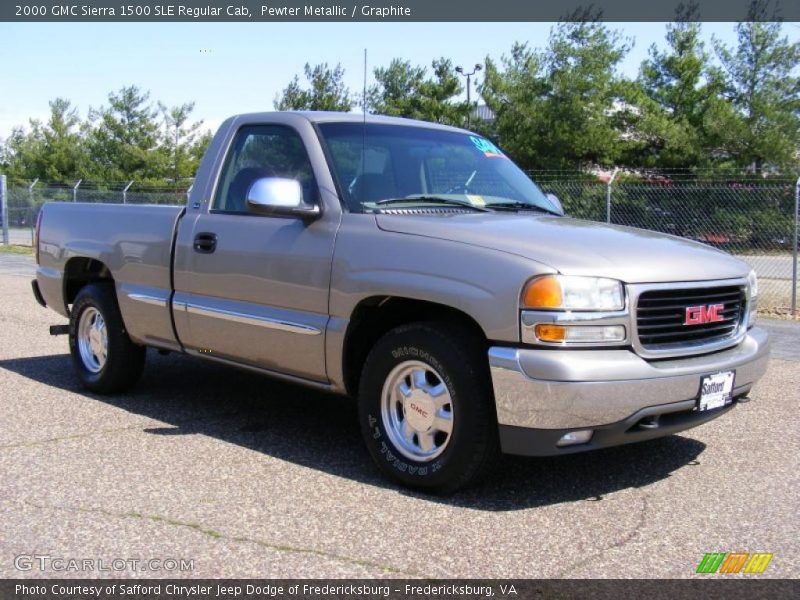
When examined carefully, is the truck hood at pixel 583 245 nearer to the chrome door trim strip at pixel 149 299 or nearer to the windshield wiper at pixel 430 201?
the windshield wiper at pixel 430 201

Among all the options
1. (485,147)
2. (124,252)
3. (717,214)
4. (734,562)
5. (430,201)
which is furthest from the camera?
(717,214)

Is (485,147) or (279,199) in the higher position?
(485,147)

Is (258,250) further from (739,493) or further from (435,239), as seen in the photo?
(739,493)

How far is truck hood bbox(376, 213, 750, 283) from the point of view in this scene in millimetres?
4012

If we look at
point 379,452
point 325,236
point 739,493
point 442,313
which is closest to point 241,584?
point 379,452

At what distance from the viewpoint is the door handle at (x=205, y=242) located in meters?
5.36

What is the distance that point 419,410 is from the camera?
433cm

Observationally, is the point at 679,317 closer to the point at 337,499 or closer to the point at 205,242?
the point at 337,499

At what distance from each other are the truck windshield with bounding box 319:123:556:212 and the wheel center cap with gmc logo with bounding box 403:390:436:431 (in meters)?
1.09

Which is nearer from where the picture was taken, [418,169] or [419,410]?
[419,410]

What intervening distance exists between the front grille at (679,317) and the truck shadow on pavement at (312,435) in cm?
83

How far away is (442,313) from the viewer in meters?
4.37

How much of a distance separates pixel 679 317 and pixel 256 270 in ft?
7.63

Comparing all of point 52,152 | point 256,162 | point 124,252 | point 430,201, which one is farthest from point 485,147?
point 52,152
